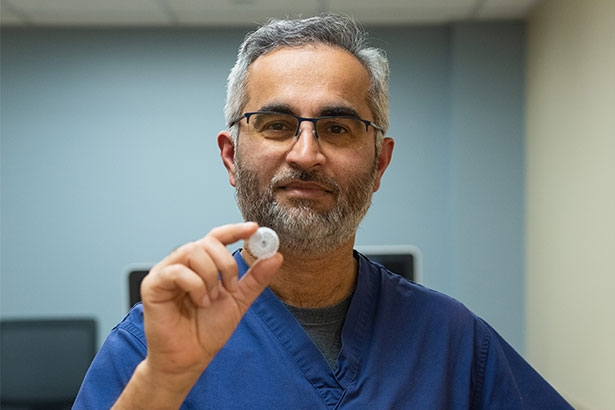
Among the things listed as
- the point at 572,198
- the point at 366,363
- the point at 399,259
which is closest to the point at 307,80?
the point at 366,363

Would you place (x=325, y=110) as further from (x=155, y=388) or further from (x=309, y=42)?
(x=155, y=388)

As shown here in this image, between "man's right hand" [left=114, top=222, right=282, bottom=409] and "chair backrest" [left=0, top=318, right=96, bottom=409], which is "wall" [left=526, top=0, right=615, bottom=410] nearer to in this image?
"man's right hand" [left=114, top=222, right=282, bottom=409]

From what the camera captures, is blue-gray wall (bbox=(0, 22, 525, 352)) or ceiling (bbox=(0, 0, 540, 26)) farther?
blue-gray wall (bbox=(0, 22, 525, 352))

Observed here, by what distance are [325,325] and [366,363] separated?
0.09 m

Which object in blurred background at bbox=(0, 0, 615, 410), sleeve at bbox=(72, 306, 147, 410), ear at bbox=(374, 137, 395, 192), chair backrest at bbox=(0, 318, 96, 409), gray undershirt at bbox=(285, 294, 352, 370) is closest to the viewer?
sleeve at bbox=(72, 306, 147, 410)

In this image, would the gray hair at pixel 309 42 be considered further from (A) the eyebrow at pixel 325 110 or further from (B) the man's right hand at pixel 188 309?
(B) the man's right hand at pixel 188 309

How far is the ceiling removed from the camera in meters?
2.98

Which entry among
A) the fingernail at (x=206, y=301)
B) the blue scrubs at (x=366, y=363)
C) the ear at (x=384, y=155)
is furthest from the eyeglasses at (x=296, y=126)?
the fingernail at (x=206, y=301)

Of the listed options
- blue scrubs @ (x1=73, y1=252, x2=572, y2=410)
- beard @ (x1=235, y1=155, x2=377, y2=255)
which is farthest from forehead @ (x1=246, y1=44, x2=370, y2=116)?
blue scrubs @ (x1=73, y1=252, x2=572, y2=410)

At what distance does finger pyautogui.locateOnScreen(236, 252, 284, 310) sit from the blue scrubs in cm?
21

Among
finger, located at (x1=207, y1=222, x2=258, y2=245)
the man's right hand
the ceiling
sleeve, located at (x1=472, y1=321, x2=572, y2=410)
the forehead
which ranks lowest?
sleeve, located at (x1=472, y1=321, x2=572, y2=410)

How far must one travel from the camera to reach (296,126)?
989 millimetres

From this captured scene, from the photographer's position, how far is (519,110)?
3.23 meters

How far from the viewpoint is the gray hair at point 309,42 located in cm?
107
